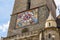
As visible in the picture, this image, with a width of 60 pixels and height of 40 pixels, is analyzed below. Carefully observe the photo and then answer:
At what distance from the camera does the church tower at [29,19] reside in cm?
2263

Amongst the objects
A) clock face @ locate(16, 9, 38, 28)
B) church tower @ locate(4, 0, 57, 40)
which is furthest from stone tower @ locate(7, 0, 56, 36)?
clock face @ locate(16, 9, 38, 28)

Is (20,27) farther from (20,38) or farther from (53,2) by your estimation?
(53,2)

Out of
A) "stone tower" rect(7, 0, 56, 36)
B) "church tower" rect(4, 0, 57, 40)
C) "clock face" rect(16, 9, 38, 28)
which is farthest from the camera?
"clock face" rect(16, 9, 38, 28)

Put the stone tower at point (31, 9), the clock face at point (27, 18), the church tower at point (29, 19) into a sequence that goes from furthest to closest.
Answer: the clock face at point (27, 18) < the stone tower at point (31, 9) < the church tower at point (29, 19)

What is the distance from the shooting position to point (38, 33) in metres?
21.7

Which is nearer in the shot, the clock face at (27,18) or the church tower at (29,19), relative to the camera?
the church tower at (29,19)

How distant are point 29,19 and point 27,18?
1.23ft

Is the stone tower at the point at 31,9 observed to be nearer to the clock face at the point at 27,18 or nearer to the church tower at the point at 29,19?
the church tower at the point at 29,19

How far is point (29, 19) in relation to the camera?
24641mm

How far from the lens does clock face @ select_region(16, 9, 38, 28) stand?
79.7ft

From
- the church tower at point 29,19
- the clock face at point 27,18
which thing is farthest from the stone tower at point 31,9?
the clock face at point 27,18

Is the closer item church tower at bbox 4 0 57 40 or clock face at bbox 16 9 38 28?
church tower at bbox 4 0 57 40

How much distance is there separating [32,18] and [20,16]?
210 cm

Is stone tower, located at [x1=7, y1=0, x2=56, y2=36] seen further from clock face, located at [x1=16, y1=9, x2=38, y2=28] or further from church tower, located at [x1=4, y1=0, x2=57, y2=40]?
clock face, located at [x1=16, y1=9, x2=38, y2=28]
